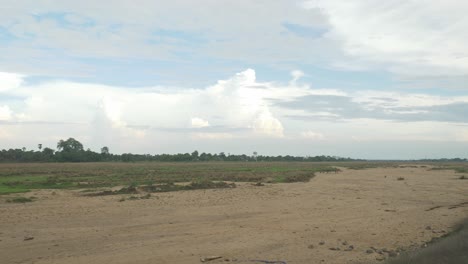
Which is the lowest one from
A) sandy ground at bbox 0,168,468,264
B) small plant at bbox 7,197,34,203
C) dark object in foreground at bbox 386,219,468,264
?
sandy ground at bbox 0,168,468,264

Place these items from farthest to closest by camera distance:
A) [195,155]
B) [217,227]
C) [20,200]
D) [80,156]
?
1. [195,155]
2. [80,156]
3. [20,200]
4. [217,227]

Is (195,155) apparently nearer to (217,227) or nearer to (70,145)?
(70,145)

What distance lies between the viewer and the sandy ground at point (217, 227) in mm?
11391

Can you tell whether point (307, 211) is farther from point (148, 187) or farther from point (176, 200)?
point (148, 187)

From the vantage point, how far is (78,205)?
21109 mm

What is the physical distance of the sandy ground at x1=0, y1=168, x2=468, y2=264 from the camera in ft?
37.4

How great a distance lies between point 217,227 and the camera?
15445mm

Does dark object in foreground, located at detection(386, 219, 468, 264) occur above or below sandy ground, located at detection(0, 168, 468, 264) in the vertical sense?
above

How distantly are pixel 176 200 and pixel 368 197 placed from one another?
1137 centimetres

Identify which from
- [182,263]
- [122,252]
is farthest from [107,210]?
[182,263]

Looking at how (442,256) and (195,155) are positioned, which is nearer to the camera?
(442,256)

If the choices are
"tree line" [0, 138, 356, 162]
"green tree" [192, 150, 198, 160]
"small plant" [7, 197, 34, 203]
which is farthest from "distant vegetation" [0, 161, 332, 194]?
"green tree" [192, 150, 198, 160]

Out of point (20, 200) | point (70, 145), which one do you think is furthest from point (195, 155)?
point (20, 200)

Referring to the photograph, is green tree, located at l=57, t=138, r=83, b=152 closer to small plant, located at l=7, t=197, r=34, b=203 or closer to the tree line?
the tree line
